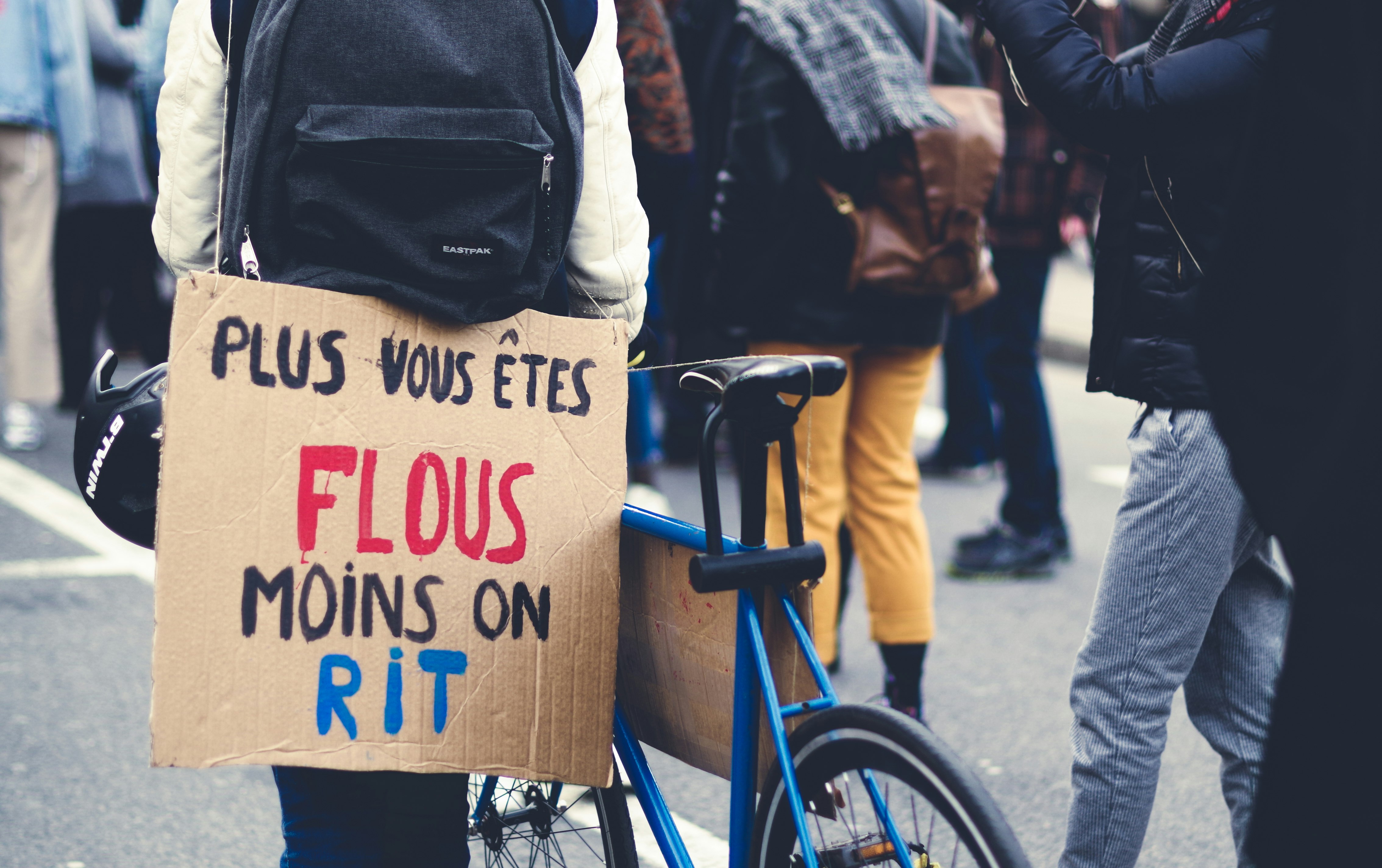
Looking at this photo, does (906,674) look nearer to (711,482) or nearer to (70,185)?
(711,482)

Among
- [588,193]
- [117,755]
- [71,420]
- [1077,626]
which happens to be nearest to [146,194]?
[71,420]

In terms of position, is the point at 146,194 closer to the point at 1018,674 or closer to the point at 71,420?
the point at 71,420

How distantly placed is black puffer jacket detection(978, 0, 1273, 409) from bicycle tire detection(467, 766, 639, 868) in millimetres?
1094

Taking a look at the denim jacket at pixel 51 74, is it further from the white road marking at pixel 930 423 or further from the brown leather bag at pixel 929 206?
the white road marking at pixel 930 423

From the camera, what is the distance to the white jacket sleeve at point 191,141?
1.94 metres

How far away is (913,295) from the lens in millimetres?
3436

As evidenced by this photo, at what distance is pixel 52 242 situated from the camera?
20.4ft

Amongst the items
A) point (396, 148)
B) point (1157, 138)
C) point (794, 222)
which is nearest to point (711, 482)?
point (396, 148)

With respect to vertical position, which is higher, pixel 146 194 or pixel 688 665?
pixel 688 665

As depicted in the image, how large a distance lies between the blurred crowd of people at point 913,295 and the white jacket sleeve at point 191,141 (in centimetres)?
118

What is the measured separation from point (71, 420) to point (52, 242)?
39.0 inches

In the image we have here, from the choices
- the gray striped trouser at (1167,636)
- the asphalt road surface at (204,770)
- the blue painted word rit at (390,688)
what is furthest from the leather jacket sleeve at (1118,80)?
the asphalt road surface at (204,770)

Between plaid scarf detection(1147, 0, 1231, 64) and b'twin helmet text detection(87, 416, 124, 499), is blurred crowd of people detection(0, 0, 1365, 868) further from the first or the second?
b'twin helmet text detection(87, 416, 124, 499)

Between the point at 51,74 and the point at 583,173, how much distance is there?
462 centimetres
